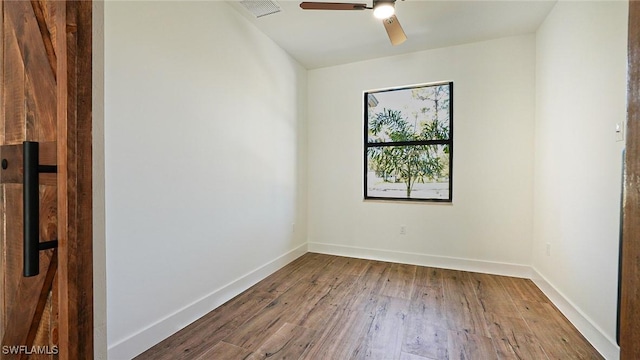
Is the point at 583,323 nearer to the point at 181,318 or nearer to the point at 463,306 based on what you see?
the point at 463,306

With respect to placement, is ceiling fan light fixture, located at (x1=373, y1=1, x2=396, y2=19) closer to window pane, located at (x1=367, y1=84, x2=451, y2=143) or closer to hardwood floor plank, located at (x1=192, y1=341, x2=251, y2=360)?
window pane, located at (x1=367, y1=84, x2=451, y2=143)

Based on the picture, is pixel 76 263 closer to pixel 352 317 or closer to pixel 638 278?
pixel 638 278

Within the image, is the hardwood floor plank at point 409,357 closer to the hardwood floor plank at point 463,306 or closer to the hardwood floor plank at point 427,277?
the hardwood floor plank at point 463,306

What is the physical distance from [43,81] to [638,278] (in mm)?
1446

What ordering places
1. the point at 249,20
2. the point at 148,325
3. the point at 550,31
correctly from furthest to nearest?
the point at 249,20, the point at 550,31, the point at 148,325

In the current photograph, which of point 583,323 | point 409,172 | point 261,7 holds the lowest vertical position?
point 583,323

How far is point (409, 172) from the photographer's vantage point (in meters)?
3.73

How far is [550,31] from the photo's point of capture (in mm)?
2686

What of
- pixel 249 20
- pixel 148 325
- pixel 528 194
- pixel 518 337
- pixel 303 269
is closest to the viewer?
pixel 148 325

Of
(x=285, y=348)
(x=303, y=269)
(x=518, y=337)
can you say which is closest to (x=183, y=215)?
(x=285, y=348)

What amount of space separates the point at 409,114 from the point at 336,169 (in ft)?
4.22

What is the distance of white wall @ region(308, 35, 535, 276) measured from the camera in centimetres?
317

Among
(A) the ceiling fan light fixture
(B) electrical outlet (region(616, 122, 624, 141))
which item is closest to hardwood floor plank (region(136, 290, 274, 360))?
(A) the ceiling fan light fixture

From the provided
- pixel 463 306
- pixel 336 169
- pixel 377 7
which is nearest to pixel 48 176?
pixel 377 7
